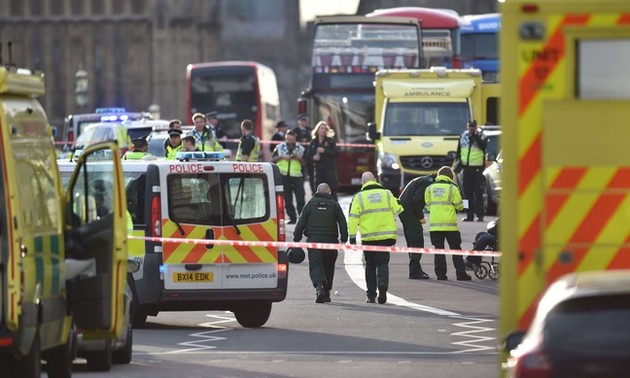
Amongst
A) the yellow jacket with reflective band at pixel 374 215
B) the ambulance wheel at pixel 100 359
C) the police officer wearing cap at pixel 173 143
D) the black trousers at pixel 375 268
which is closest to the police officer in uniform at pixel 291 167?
the police officer wearing cap at pixel 173 143

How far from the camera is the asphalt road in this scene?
1551 centimetres

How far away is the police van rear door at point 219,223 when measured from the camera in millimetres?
19203

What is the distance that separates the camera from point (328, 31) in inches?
1732

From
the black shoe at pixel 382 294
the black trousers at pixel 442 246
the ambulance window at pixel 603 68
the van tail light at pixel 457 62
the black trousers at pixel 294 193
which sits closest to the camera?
the ambulance window at pixel 603 68

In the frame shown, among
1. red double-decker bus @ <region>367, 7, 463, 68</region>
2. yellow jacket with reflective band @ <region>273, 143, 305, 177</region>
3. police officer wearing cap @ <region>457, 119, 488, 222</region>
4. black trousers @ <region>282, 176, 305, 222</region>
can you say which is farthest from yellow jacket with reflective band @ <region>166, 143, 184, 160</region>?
red double-decker bus @ <region>367, 7, 463, 68</region>

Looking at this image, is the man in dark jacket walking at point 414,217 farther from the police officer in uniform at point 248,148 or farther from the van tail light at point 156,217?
the police officer in uniform at point 248,148

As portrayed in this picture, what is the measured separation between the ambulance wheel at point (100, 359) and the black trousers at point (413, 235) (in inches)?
382

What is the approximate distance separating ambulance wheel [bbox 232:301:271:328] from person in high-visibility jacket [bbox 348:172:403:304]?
2.53 meters

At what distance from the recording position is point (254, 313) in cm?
1961

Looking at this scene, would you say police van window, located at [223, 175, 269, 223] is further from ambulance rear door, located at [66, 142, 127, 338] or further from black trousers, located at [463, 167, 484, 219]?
black trousers, located at [463, 167, 484, 219]

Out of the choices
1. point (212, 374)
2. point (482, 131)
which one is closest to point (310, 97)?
point (482, 131)

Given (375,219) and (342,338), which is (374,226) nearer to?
(375,219)

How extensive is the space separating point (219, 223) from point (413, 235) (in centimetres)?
573

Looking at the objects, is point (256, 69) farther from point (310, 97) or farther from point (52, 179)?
point (52, 179)
